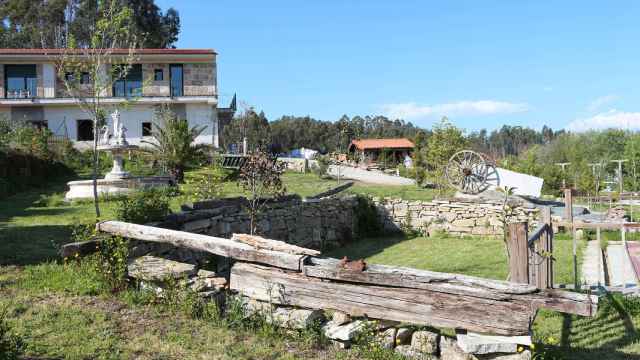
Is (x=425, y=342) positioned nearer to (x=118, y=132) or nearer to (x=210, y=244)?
(x=210, y=244)

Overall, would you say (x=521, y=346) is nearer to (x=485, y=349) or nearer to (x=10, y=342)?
(x=485, y=349)

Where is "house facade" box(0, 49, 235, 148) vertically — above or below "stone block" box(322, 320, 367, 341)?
above

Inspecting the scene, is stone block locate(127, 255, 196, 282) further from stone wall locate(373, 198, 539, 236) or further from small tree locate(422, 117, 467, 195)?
small tree locate(422, 117, 467, 195)

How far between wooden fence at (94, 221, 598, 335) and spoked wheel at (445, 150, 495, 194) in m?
15.2

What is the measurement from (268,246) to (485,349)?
7.29 feet

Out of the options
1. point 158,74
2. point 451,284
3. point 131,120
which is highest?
point 158,74

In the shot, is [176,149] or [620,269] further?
[176,149]

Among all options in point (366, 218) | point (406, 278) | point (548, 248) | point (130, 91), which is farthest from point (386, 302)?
point (130, 91)

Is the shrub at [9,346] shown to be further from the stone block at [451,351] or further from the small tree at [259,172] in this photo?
the small tree at [259,172]

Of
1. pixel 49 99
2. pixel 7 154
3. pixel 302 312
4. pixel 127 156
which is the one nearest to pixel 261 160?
pixel 302 312

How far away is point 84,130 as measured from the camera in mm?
32719

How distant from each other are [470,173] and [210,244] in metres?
15.5

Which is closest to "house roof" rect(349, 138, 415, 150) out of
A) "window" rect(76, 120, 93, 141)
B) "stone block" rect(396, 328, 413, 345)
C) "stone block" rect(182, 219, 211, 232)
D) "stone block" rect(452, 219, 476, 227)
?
"window" rect(76, 120, 93, 141)

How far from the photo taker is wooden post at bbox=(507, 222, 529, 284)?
555 cm
